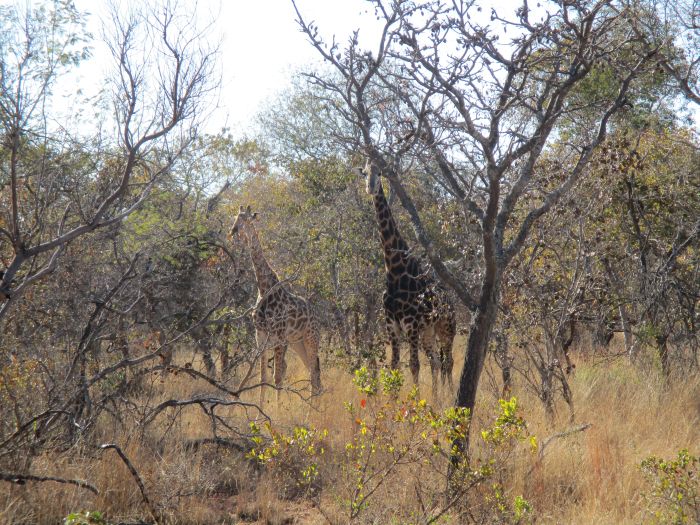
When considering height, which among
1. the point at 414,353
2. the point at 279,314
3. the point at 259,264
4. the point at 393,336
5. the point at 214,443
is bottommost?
the point at 214,443

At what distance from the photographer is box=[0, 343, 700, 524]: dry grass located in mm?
4715

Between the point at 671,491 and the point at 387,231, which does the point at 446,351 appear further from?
the point at 671,491

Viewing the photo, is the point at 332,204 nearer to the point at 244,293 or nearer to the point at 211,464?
the point at 244,293

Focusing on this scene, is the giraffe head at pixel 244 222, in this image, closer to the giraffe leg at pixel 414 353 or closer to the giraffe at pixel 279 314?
the giraffe at pixel 279 314

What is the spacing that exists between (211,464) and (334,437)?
1.33m

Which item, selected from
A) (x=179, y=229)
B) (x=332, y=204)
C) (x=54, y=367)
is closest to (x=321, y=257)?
(x=332, y=204)

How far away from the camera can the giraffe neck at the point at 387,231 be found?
341 inches

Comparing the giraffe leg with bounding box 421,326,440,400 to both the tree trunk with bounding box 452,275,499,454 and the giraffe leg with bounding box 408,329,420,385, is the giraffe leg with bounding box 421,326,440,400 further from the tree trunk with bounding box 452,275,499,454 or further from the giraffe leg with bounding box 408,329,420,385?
the tree trunk with bounding box 452,275,499,454

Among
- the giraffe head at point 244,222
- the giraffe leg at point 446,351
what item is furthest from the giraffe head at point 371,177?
the giraffe leg at point 446,351

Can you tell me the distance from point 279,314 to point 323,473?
3010mm

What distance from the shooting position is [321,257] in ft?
35.7

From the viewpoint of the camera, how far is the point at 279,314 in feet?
27.4

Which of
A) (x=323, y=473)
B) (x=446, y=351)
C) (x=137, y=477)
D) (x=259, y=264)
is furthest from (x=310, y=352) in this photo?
(x=137, y=477)

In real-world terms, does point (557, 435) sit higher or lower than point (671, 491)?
higher
